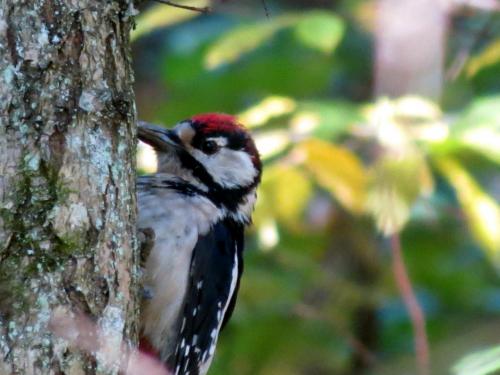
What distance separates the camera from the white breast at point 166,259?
326cm

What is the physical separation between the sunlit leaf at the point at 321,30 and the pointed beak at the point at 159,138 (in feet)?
2.02

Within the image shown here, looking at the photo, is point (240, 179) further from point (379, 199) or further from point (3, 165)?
point (3, 165)

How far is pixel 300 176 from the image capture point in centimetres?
426

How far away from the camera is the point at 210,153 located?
12.6 feet

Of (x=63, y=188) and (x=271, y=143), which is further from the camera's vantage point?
(x=271, y=143)

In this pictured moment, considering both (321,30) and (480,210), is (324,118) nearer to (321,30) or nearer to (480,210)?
(321,30)

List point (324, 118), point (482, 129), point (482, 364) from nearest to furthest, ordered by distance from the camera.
Result: point (482, 364)
point (482, 129)
point (324, 118)

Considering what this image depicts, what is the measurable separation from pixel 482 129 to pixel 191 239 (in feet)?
3.72

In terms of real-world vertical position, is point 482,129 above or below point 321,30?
below

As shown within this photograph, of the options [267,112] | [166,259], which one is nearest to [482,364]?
[166,259]

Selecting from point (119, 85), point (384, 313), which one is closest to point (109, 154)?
point (119, 85)

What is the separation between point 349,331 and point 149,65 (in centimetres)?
282

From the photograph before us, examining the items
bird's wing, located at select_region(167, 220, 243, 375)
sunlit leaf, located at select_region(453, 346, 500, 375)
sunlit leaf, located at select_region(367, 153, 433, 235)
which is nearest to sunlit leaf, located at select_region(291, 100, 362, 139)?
sunlit leaf, located at select_region(367, 153, 433, 235)

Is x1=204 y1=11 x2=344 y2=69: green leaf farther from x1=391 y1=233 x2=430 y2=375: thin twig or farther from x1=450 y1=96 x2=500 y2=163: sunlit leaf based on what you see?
x1=391 y1=233 x2=430 y2=375: thin twig
